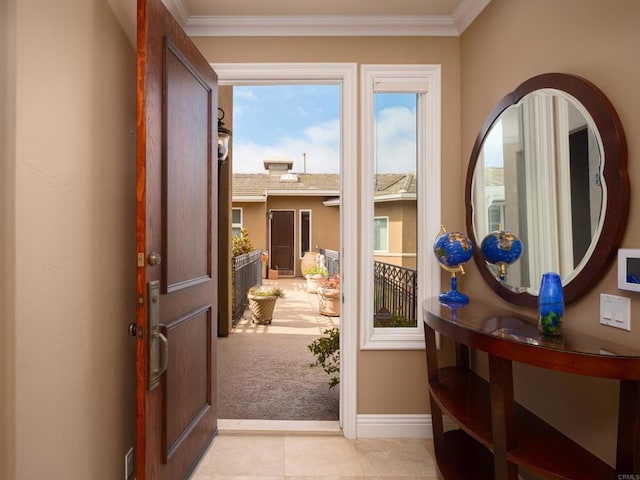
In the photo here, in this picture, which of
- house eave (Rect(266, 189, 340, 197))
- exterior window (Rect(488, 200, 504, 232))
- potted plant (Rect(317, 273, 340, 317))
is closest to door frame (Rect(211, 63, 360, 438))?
exterior window (Rect(488, 200, 504, 232))

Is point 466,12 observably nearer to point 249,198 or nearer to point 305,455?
point 305,455

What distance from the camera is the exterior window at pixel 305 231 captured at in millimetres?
13148

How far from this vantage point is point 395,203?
2664 millimetres

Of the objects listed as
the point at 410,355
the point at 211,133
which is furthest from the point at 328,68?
the point at 410,355

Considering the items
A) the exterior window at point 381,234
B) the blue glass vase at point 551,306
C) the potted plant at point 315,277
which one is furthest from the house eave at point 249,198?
the blue glass vase at point 551,306

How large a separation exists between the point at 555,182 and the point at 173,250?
180cm

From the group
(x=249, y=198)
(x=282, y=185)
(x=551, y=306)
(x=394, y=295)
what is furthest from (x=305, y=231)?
(x=551, y=306)

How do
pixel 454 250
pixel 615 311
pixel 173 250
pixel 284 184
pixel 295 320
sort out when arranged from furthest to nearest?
pixel 284 184 < pixel 295 320 < pixel 454 250 < pixel 173 250 < pixel 615 311

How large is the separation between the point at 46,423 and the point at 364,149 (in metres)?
2.17

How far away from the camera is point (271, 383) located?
3.56 m

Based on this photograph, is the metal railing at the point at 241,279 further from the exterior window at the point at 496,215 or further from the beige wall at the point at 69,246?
the exterior window at the point at 496,215

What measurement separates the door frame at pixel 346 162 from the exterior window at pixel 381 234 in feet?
0.46

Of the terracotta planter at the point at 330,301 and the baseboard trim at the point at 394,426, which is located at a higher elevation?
the terracotta planter at the point at 330,301

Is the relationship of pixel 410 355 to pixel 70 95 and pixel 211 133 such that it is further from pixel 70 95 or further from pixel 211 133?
pixel 70 95
